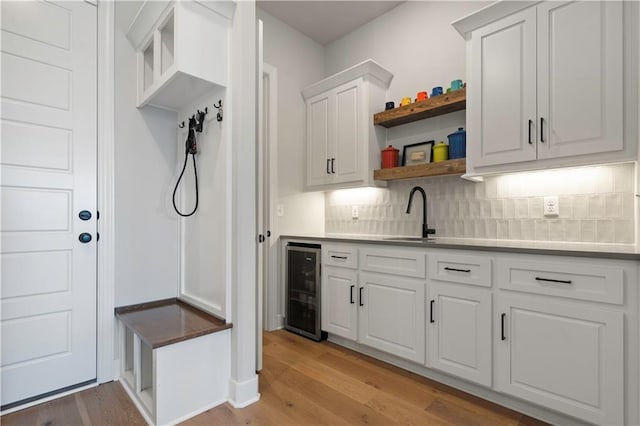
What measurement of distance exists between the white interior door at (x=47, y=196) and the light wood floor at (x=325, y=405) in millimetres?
247

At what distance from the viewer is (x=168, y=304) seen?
2.31 meters

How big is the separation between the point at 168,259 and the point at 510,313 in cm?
224

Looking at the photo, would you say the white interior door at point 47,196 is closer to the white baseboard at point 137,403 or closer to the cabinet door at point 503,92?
the white baseboard at point 137,403

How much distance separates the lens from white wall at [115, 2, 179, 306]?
2172 mm

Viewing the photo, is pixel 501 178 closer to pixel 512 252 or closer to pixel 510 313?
pixel 512 252

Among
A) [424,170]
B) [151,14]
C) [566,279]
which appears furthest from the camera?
[424,170]

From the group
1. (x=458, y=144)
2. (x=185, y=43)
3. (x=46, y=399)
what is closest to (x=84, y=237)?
(x=46, y=399)

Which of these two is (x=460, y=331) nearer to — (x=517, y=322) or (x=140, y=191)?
(x=517, y=322)

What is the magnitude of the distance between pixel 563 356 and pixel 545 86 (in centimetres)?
150

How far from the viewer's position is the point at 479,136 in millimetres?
2195

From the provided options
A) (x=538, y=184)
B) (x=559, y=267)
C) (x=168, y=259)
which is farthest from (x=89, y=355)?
(x=538, y=184)

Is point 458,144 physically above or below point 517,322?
above

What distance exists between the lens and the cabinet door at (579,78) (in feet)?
5.63

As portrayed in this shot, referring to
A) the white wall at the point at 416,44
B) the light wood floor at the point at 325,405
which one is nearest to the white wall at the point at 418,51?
the white wall at the point at 416,44
